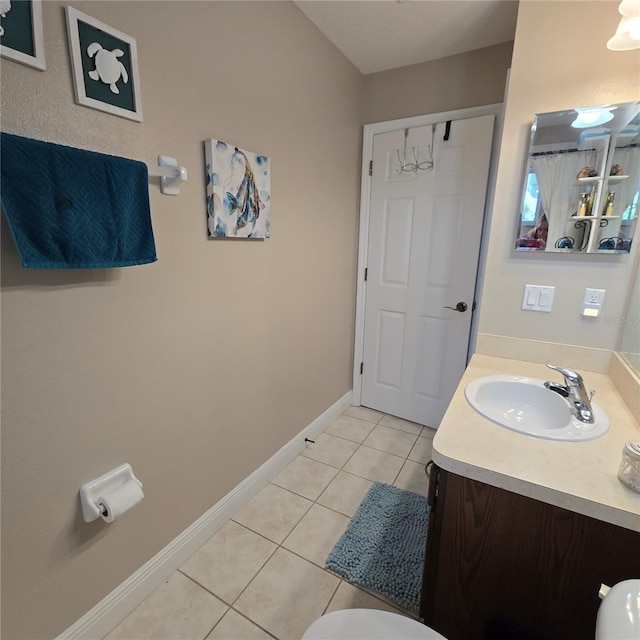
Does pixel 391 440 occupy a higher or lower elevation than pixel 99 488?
lower

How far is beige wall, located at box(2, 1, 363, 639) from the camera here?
0.97 m

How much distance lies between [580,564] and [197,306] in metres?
1.47

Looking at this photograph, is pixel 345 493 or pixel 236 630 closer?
pixel 236 630

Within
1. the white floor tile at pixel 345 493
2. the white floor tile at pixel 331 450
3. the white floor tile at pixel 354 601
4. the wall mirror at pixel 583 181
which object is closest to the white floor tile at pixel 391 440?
the white floor tile at pixel 331 450

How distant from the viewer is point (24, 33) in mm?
859

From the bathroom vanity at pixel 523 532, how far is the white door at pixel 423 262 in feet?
4.48

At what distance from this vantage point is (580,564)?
84 cm

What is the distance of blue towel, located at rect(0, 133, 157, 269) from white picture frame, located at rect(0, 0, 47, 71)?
0.20 metres

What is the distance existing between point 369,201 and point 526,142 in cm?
120

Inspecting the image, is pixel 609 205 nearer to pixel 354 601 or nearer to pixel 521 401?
pixel 521 401

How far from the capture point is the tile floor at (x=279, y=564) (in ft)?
4.17

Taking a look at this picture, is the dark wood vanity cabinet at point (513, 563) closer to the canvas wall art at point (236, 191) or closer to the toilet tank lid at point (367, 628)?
the toilet tank lid at point (367, 628)

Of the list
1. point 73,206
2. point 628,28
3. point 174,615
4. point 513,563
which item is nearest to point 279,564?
point 174,615

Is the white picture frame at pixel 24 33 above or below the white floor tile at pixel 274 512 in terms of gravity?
above
